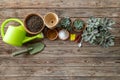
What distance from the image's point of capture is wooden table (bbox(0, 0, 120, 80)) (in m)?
1.66

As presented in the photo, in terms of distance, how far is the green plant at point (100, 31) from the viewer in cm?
153

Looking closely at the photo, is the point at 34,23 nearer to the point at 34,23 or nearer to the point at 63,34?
the point at 34,23

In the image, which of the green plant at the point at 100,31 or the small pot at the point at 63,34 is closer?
the green plant at the point at 100,31

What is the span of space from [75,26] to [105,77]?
1.12 ft

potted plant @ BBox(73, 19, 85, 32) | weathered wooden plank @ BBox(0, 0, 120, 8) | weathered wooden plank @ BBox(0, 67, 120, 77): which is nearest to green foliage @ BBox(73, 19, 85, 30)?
potted plant @ BBox(73, 19, 85, 32)

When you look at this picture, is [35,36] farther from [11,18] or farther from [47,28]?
[11,18]

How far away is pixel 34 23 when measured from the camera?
162 cm

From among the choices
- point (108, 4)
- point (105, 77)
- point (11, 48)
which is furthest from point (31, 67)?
point (108, 4)

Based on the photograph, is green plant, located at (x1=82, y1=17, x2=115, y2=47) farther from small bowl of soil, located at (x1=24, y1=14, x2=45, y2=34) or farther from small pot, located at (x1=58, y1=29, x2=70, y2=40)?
small bowl of soil, located at (x1=24, y1=14, x2=45, y2=34)

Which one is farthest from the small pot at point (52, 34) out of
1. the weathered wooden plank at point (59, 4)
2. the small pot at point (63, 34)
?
the weathered wooden plank at point (59, 4)

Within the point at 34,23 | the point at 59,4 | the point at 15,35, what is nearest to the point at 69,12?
the point at 59,4

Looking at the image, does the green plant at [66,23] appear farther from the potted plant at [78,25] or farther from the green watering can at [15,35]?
the green watering can at [15,35]

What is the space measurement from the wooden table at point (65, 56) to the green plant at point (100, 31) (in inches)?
4.1

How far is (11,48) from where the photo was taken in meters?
1.69
